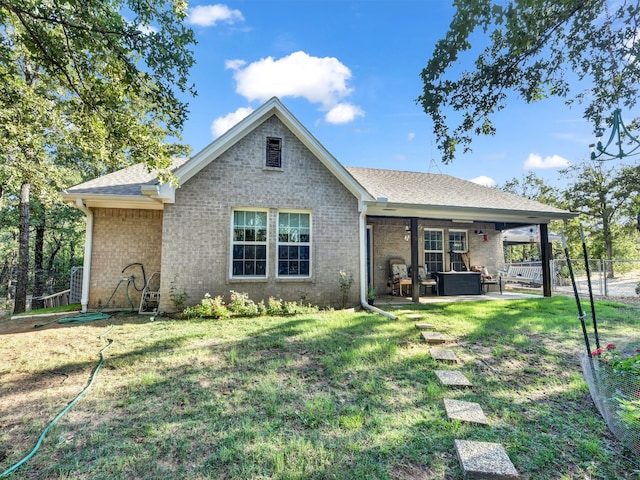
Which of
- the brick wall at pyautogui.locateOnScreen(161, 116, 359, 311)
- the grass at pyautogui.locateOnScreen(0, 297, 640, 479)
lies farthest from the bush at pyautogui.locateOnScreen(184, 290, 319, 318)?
the grass at pyautogui.locateOnScreen(0, 297, 640, 479)

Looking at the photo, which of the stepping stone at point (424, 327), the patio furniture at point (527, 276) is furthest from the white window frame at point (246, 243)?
the patio furniture at point (527, 276)

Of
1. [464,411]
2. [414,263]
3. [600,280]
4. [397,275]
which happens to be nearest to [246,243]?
[414,263]

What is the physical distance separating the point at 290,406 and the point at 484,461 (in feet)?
5.97

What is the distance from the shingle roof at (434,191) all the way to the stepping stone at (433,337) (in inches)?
178

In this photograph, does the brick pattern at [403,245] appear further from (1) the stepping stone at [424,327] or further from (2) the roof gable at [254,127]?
(1) the stepping stone at [424,327]

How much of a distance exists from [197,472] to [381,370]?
104 inches

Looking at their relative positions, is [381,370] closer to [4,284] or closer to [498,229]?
[498,229]

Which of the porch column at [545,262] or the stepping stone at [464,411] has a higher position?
the porch column at [545,262]

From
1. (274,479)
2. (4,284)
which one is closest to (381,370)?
(274,479)

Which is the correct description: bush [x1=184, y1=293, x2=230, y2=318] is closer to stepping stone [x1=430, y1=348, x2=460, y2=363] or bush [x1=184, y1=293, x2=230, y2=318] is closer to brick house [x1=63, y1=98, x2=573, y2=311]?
brick house [x1=63, y1=98, x2=573, y2=311]

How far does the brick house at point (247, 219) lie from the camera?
802cm

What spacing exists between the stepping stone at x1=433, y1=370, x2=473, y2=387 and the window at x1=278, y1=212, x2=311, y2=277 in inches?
207

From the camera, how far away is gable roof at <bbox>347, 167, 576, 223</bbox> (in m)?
9.67

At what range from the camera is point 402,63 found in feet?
30.2
